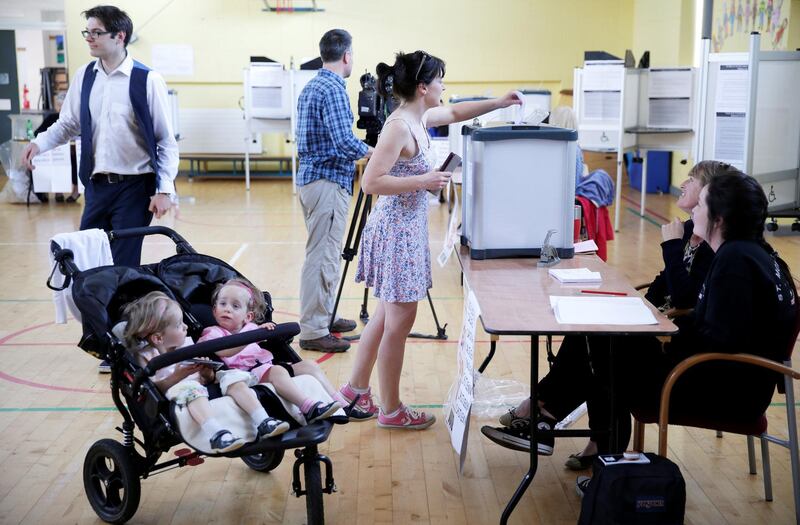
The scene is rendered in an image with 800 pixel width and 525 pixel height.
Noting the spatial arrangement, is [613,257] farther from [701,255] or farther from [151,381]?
[151,381]

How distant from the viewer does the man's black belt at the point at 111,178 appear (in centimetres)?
406

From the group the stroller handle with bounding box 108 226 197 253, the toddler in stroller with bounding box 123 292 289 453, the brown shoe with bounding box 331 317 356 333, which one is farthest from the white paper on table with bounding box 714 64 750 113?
the toddler in stroller with bounding box 123 292 289 453

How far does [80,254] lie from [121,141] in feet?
3.68

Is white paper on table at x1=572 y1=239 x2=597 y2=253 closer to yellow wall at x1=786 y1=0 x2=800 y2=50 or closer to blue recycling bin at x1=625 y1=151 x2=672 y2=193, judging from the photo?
yellow wall at x1=786 y1=0 x2=800 y2=50

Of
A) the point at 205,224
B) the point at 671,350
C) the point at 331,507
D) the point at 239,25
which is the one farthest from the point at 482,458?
the point at 239,25

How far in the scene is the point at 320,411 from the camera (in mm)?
2480

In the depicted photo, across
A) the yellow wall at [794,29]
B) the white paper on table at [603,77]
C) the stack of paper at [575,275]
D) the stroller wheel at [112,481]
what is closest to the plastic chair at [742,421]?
the stack of paper at [575,275]

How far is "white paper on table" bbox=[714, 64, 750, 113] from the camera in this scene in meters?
7.47

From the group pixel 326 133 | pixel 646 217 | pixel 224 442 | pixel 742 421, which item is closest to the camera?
pixel 224 442

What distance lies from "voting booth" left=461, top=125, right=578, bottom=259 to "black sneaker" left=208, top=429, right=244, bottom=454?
3.83 feet

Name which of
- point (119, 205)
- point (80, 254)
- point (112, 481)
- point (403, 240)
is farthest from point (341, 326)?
point (112, 481)

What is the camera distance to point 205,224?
8.84m

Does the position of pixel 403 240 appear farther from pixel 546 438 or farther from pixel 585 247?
pixel 546 438

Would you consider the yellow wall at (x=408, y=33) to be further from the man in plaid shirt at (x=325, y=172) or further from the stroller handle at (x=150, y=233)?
the stroller handle at (x=150, y=233)
